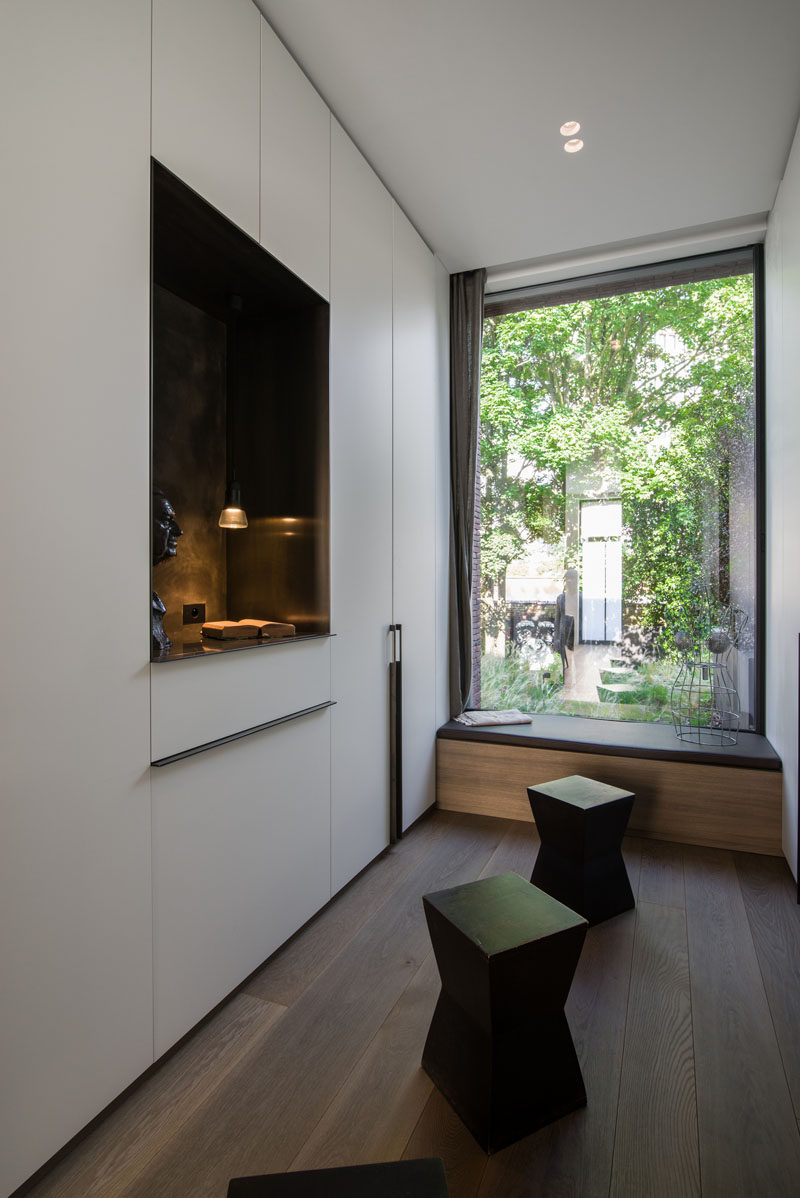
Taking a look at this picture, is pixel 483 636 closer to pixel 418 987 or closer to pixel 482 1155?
pixel 418 987

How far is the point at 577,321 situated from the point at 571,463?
0.81m

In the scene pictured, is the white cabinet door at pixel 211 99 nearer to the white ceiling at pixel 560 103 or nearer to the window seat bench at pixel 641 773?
the white ceiling at pixel 560 103

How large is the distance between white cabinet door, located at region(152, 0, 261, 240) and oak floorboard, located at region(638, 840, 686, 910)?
270 cm

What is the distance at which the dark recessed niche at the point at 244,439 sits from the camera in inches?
86.0

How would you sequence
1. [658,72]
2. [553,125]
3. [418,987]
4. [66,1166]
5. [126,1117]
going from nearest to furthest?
1. [66,1166]
2. [126,1117]
3. [418,987]
4. [658,72]
5. [553,125]

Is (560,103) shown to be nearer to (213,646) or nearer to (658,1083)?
(213,646)

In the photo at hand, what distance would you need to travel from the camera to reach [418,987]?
76.3 inches

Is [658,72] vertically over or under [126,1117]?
over

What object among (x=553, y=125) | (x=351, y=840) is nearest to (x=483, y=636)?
(x=351, y=840)

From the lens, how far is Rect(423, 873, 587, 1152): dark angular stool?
140 cm

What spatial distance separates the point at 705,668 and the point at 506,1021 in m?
2.55

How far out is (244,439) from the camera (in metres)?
2.50

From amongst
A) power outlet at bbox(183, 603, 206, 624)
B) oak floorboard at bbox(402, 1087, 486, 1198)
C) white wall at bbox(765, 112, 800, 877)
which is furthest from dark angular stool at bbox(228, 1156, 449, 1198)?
white wall at bbox(765, 112, 800, 877)

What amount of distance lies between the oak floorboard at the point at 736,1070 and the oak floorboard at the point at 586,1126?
0.19 m
